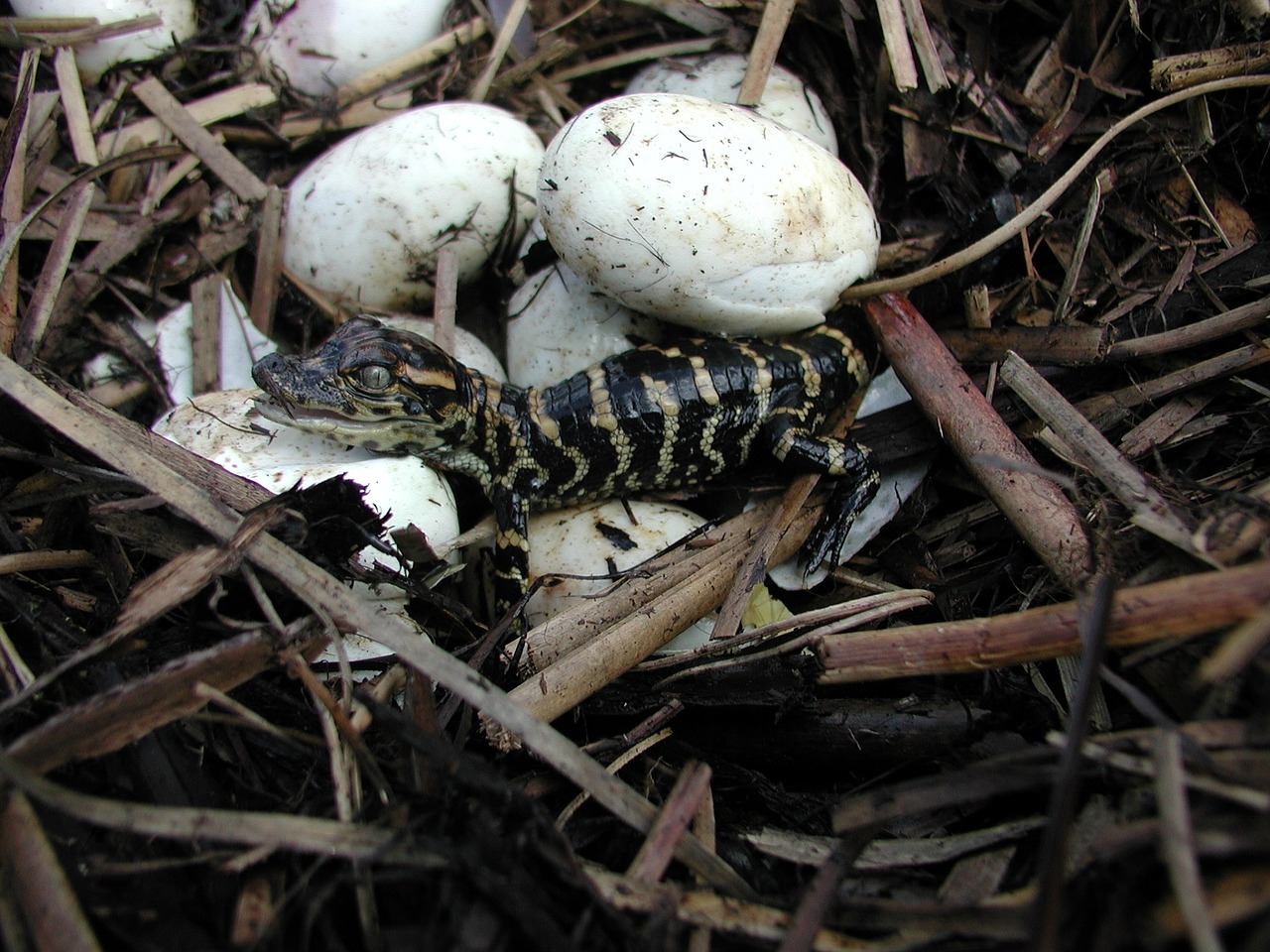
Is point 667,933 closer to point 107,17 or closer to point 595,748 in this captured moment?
point 595,748

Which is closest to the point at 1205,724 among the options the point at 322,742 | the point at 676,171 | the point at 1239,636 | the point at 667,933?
the point at 1239,636

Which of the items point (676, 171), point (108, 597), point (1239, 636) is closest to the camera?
point (1239, 636)

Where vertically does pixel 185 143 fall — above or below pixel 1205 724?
above

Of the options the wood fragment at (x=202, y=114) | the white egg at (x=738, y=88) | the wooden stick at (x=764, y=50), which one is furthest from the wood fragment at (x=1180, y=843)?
the wood fragment at (x=202, y=114)

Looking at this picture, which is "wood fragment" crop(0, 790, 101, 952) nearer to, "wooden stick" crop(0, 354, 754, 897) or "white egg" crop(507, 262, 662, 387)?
"wooden stick" crop(0, 354, 754, 897)

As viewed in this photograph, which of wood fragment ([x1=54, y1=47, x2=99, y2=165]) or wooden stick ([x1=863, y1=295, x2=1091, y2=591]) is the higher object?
wood fragment ([x1=54, y1=47, x2=99, y2=165])

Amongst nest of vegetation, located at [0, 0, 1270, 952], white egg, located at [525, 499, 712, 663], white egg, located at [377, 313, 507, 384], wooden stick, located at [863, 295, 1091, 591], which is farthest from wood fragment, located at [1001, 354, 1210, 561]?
white egg, located at [377, 313, 507, 384]

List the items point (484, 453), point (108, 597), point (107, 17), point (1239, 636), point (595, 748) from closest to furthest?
point (1239, 636)
point (595, 748)
point (108, 597)
point (484, 453)
point (107, 17)
